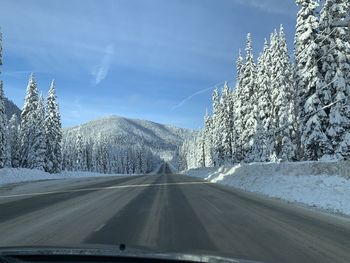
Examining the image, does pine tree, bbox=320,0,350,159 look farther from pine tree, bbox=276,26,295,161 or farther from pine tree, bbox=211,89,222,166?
pine tree, bbox=211,89,222,166

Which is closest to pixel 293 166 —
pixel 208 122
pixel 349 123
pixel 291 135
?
pixel 349 123

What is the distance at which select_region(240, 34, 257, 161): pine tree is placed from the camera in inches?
2458

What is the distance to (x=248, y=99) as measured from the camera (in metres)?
64.2

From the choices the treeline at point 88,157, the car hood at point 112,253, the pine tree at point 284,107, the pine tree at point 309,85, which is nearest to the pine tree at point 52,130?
the pine tree at point 284,107

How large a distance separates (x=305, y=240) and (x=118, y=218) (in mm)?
5994

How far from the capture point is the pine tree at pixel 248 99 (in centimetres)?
6244

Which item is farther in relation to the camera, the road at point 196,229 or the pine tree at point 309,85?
the pine tree at point 309,85

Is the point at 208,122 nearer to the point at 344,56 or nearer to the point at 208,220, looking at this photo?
the point at 344,56

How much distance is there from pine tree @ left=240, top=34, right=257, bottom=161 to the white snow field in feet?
97.6

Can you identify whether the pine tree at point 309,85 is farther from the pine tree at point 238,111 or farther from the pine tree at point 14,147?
the pine tree at point 14,147

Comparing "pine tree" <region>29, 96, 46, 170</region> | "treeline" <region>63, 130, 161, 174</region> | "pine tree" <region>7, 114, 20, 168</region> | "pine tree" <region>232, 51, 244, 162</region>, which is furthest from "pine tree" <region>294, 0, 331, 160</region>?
"treeline" <region>63, 130, 161, 174</region>

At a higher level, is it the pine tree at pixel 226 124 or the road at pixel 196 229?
the pine tree at pixel 226 124

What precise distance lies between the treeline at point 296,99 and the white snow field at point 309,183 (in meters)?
6.12

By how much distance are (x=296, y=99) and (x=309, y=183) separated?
20482mm
